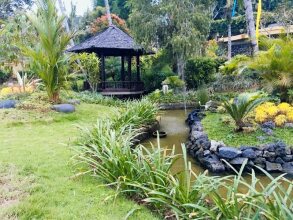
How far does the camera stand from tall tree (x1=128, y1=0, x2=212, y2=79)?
13.4 meters

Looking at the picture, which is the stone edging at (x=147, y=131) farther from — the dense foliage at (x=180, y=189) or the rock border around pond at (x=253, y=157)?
the dense foliage at (x=180, y=189)

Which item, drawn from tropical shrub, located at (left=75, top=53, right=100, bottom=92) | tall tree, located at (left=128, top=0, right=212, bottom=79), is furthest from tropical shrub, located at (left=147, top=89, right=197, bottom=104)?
tropical shrub, located at (left=75, top=53, right=100, bottom=92)

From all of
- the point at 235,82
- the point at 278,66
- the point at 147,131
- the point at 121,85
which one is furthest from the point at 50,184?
the point at 235,82

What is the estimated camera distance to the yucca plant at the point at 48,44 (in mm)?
7934

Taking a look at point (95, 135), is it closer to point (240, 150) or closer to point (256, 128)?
point (240, 150)

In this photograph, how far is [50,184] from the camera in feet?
11.8

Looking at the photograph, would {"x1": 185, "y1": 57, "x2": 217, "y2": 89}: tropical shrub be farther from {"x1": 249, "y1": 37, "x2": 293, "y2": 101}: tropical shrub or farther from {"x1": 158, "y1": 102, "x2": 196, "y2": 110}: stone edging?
{"x1": 249, "y1": 37, "x2": 293, "y2": 101}: tropical shrub

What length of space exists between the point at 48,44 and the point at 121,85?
771cm

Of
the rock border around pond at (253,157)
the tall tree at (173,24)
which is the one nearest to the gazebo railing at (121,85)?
the tall tree at (173,24)

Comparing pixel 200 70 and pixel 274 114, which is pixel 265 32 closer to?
pixel 200 70

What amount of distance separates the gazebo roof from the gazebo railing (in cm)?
145

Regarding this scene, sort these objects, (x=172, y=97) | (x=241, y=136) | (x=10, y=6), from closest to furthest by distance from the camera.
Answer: (x=241, y=136)
(x=172, y=97)
(x=10, y=6)

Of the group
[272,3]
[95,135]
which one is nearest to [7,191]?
[95,135]

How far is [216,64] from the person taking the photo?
53.8 feet
